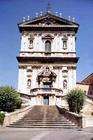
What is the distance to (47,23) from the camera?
186 feet

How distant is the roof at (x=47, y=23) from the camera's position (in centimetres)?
5603

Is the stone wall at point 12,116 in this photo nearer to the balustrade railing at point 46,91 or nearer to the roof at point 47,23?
the balustrade railing at point 46,91

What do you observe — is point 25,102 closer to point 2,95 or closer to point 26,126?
point 2,95

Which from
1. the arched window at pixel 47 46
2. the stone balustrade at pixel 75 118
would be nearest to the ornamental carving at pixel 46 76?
the arched window at pixel 47 46

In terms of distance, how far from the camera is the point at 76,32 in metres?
57.0

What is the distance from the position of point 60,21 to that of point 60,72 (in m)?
10.1

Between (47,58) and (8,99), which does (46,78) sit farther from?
(8,99)

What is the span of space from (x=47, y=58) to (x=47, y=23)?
7.14 m

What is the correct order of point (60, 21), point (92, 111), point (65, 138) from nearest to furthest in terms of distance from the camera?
1. point (65, 138)
2. point (92, 111)
3. point (60, 21)

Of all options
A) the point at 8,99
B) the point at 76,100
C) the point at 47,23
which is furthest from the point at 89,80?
the point at 8,99

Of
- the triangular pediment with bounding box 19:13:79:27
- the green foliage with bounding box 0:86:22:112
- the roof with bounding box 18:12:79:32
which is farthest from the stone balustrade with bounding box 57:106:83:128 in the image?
the triangular pediment with bounding box 19:13:79:27

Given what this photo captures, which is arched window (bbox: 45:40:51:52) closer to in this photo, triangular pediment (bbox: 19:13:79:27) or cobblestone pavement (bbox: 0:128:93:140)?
triangular pediment (bbox: 19:13:79:27)

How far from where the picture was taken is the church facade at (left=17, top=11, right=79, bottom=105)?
5048cm

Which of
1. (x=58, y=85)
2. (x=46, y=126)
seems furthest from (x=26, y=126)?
(x=58, y=85)
